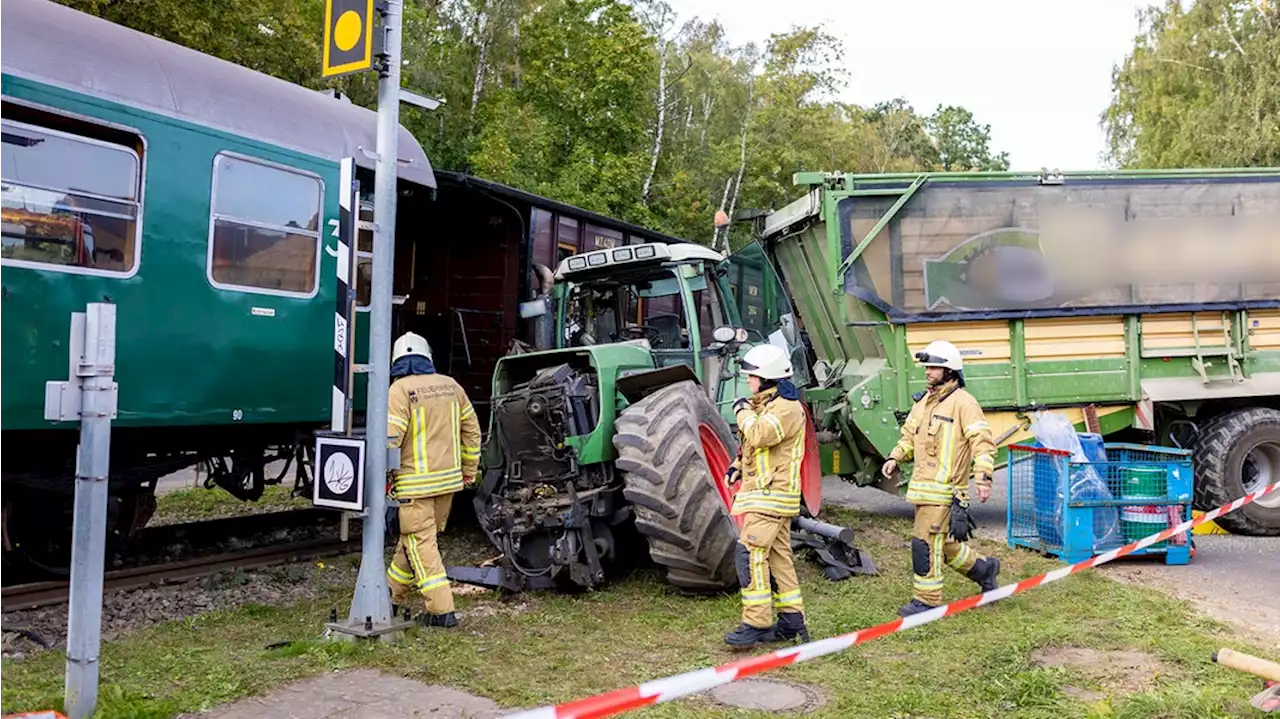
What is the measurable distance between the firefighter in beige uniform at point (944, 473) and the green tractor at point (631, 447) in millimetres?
884

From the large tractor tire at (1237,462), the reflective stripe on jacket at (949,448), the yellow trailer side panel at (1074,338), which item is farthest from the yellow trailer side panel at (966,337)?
the reflective stripe on jacket at (949,448)

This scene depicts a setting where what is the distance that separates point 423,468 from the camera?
591 cm

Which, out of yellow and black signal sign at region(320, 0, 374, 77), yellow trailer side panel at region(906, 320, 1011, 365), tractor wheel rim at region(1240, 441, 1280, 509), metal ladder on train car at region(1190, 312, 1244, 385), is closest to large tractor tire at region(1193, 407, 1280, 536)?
tractor wheel rim at region(1240, 441, 1280, 509)

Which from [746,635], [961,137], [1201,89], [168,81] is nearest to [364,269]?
[168,81]

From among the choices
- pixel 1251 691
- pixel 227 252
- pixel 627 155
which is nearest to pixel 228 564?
pixel 227 252

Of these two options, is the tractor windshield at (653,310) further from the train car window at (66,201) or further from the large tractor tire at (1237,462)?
the large tractor tire at (1237,462)

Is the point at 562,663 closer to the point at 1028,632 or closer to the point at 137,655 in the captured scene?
the point at 137,655

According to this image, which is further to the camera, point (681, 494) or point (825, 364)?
point (825, 364)

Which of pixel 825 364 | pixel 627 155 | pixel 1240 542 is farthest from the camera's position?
pixel 627 155

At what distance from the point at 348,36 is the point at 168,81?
1689mm

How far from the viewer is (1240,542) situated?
912 cm

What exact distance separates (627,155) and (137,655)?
2039 cm

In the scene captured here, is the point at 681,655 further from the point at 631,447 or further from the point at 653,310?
the point at 653,310

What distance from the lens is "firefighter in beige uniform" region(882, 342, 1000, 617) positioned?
6117 mm
